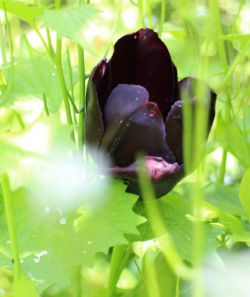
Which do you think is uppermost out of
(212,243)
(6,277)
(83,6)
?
(83,6)

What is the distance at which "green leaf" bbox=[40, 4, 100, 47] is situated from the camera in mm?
323

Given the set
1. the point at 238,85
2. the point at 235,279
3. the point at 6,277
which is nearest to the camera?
the point at 235,279

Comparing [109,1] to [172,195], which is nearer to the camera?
[172,195]

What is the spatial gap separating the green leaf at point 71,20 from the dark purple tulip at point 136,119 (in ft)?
0.10

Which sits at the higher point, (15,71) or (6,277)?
(15,71)

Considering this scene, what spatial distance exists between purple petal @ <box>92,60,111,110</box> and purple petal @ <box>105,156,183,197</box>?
1.4 inches

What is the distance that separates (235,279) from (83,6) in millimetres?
149

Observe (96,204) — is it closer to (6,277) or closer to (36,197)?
(36,197)

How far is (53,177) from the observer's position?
0.29 m

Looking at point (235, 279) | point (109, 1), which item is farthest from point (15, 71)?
point (235, 279)

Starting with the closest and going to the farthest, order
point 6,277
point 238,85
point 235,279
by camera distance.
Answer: point 235,279
point 238,85
point 6,277

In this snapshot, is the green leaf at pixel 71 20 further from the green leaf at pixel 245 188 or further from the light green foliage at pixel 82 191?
the green leaf at pixel 245 188

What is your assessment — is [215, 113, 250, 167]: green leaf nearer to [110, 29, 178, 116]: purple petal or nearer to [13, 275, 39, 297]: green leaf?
[110, 29, 178, 116]: purple petal

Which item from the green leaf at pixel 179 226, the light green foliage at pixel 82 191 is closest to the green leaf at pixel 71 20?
the light green foliage at pixel 82 191
